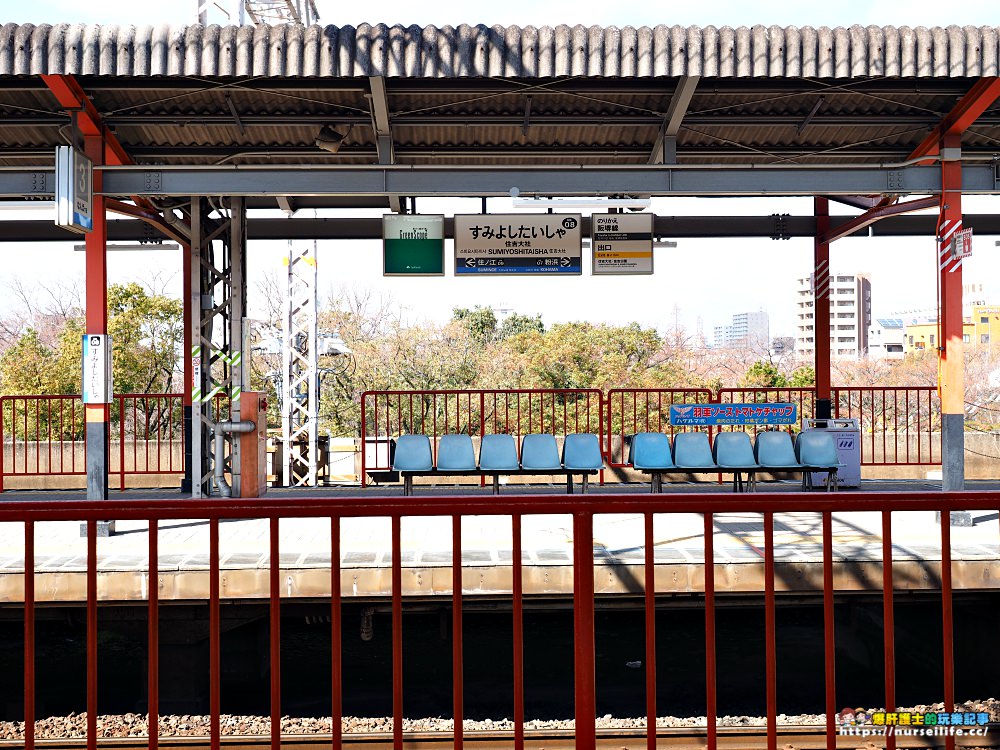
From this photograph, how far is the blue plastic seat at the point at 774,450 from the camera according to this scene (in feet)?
29.6

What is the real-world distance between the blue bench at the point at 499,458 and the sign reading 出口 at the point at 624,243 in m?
2.40

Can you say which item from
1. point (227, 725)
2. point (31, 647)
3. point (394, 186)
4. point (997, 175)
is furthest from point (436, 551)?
point (997, 175)

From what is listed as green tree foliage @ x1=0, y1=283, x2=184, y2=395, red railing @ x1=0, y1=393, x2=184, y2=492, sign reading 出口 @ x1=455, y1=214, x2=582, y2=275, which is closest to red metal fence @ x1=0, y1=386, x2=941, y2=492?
red railing @ x1=0, y1=393, x2=184, y2=492

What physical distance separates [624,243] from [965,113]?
12.9ft

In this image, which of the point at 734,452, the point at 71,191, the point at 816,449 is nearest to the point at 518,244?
the point at 734,452

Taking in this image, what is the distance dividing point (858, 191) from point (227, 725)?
715 centimetres

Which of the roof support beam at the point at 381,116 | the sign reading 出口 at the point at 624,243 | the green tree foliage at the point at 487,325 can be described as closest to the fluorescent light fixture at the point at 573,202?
the roof support beam at the point at 381,116

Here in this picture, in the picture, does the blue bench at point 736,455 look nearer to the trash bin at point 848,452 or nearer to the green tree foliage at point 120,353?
the trash bin at point 848,452

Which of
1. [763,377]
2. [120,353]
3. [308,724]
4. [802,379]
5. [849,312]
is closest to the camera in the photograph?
[308,724]

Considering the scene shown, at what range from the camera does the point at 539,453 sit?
29.0 feet

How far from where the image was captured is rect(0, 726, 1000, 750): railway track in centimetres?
473

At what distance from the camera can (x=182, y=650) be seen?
20.1ft

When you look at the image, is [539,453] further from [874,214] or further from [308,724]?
[874,214]

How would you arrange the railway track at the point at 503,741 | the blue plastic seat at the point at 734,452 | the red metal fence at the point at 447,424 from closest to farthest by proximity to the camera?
the railway track at the point at 503,741 → the blue plastic seat at the point at 734,452 → the red metal fence at the point at 447,424
